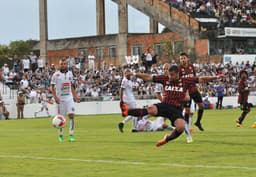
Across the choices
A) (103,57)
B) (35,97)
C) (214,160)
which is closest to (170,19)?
(103,57)

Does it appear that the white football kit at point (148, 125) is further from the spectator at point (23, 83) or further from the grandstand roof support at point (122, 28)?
the grandstand roof support at point (122, 28)

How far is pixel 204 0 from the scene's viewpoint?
215 ft

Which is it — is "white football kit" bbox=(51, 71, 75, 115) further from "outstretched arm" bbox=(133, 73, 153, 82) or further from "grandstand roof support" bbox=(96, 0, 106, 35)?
"grandstand roof support" bbox=(96, 0, 106, 35)

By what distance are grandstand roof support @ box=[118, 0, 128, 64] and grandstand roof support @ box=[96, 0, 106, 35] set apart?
33.6 feet

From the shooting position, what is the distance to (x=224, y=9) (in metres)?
63.9

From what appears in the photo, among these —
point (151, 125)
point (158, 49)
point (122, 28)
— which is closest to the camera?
point (151, 125)

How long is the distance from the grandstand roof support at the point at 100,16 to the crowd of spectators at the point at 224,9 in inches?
613

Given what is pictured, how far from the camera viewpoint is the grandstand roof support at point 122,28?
224ft

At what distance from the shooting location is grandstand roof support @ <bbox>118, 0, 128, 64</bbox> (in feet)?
224

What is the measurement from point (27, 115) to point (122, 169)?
34.7 meters

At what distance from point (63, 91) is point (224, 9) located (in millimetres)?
47178

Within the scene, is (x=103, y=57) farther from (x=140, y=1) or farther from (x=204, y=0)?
(x=204, y=0)

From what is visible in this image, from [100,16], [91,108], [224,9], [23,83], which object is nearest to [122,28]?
[100,16]

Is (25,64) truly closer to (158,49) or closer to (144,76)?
→ (158,49)
